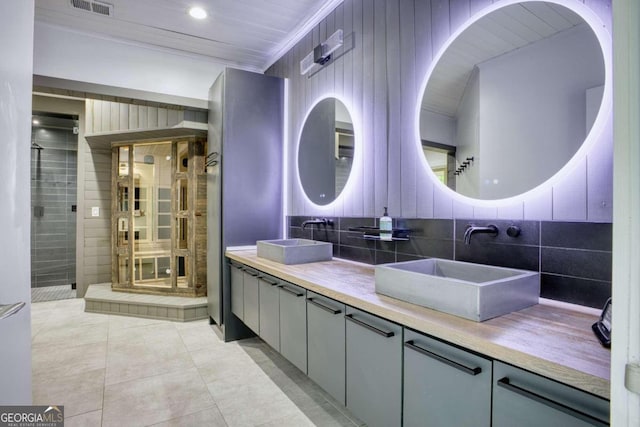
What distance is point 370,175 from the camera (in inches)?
98.2

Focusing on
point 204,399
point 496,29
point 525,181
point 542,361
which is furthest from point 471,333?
point 204,399

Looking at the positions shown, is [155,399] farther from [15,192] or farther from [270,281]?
[15,192]

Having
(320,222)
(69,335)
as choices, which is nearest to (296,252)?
(320,222)

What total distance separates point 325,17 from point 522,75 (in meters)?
2.00

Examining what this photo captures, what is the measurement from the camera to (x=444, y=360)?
1140mm

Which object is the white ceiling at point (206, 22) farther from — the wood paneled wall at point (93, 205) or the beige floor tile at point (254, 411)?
the beige floor tile at point (254, 411)

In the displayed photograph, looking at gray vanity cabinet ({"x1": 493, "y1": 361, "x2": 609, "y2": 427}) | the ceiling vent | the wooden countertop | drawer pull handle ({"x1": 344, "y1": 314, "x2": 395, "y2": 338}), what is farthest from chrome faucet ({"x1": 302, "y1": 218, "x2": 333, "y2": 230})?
the ceiling vent

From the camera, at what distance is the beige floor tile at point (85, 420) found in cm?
199

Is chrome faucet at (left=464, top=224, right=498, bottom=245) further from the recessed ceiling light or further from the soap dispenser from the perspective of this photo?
the recessed ceiling light

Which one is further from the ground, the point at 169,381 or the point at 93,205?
the point at 93,205

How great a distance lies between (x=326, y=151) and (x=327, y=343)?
1.71 meters

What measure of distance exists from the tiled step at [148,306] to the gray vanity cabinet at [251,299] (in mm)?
1300

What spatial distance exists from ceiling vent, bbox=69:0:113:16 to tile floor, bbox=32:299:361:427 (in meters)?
3.08

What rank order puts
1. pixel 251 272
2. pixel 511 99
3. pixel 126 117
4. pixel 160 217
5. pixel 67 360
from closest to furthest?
1. pixel 511 99
2. pixel 251 272
3. pixel 67 360
4. pixel 126 117
5. pixel 160 217
